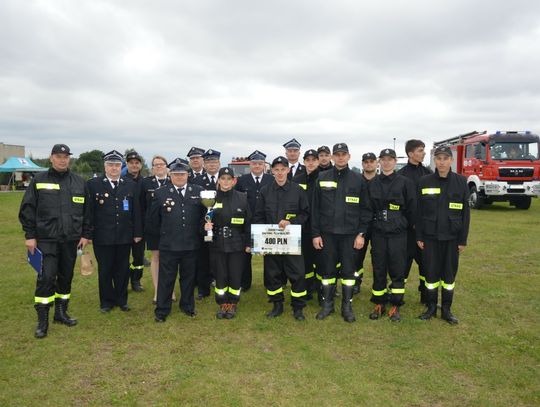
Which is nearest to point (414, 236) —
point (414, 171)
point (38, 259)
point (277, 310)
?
point (414, 171)

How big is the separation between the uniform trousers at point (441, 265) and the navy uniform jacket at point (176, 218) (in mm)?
2915

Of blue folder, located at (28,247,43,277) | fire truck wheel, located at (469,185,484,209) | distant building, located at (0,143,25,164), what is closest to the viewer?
blue folder, located at (28,247,43,277)

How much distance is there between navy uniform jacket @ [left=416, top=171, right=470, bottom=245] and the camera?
5.02 m

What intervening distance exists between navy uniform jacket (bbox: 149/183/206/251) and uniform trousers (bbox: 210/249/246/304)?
1.17 feet

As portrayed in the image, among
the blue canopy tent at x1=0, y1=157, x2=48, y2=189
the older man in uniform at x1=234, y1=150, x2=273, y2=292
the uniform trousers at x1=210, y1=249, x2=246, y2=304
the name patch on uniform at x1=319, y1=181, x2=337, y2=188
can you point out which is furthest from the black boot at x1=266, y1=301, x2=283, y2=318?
the blue canopy tent at x1=0, y1=157, x2=48, y2=189

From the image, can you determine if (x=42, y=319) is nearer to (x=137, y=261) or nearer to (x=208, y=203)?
(x=137, y=261)

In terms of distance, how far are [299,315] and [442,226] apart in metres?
2.11

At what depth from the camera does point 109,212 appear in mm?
5398

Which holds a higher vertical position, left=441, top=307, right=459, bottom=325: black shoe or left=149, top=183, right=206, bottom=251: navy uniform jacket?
left=149, top=183, right=206, bottom=251: navy uniform jacket

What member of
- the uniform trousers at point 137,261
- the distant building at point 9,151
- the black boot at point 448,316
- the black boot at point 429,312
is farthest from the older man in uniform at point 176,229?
the distant building at point 9,151

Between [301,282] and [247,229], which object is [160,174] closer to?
[247,229]

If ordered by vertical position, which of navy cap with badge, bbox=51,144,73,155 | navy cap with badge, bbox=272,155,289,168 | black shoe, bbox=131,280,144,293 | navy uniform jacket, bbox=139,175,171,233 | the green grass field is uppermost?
navy cap with badge, bbox=51,144,73,155

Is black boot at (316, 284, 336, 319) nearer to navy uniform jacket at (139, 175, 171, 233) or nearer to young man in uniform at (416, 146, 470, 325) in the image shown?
young man in uniform at (416, 146, 470, 325)

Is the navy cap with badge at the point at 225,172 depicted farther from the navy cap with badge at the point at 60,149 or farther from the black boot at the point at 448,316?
the black boot at the point at 448,316
